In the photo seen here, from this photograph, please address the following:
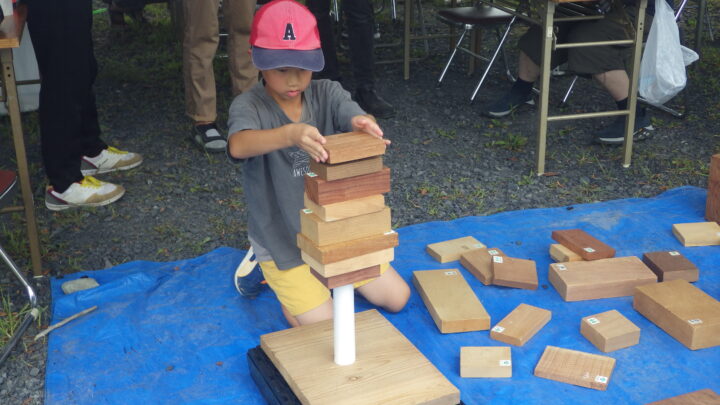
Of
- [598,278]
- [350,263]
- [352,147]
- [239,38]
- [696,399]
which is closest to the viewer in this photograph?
[352,147]

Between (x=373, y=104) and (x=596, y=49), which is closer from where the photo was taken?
(x=596, y=49)

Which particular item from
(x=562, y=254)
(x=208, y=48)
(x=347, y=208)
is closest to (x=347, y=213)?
(x=347, y=208)

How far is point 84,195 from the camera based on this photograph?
418 centimetres

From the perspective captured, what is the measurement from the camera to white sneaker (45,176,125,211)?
13.5 ft

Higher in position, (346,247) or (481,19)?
(481,19)

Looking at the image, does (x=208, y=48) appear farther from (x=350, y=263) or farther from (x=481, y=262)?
(x=350, y=263)

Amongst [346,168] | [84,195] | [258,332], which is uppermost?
[346,168]

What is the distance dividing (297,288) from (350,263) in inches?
26.7

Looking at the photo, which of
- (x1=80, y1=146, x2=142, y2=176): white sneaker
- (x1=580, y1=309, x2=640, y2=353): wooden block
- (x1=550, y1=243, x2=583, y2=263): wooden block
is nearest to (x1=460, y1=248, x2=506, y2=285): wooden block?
(x1=550, y1=243, x2=583, y2=263): wooden block

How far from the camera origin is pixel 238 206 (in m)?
4.32

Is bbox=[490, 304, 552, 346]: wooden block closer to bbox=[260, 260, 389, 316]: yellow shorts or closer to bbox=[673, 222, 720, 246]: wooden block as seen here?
bbox=[260, 260, 389, 316]: yellow shorts

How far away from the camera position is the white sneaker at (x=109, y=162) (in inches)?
185

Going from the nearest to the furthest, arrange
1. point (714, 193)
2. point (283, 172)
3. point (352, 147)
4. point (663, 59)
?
point (352, 147)
point (283, 172)
point (714, 193)
point (663, 59)

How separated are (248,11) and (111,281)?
2.20m
